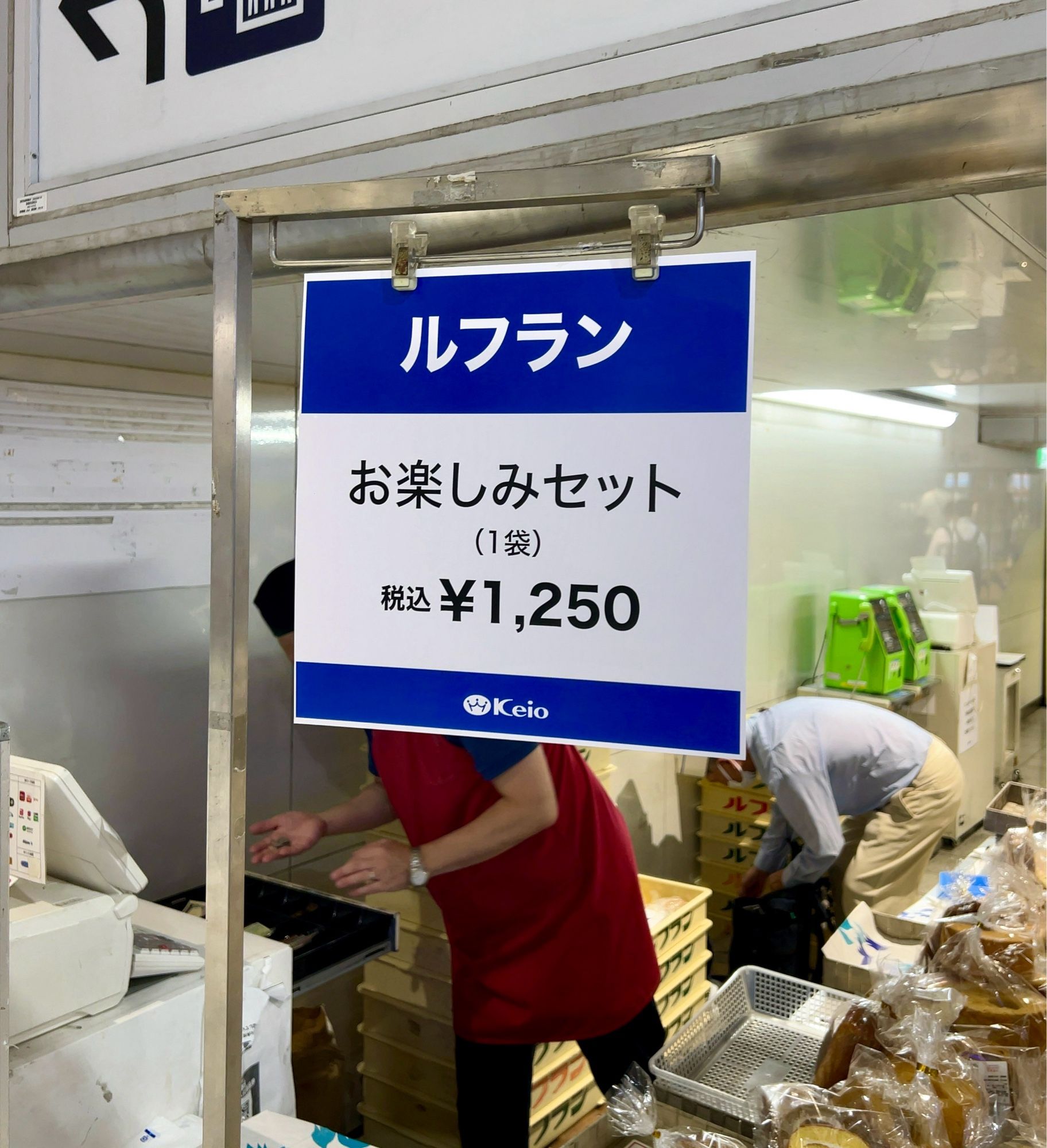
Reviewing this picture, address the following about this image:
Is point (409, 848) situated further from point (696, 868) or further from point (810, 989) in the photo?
point (696, 868)

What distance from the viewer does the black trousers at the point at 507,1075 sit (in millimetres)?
2500

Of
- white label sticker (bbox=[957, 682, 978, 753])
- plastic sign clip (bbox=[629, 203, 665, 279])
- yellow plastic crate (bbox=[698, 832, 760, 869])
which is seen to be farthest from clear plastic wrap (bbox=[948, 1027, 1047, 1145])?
white label sticker (bbox=[957, 682, 978, 753])

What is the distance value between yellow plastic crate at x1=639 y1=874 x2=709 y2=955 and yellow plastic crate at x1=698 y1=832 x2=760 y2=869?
1168 millimetres

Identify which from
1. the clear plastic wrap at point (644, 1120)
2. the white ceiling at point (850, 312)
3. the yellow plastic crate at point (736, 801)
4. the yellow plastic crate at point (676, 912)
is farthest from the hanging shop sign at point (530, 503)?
the yellow plastic crate at point (736, 801)

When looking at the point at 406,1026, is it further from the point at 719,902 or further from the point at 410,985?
the point at 719,902

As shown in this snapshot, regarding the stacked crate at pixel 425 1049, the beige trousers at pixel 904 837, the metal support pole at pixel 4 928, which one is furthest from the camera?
the beige trousers at pixel 904 837

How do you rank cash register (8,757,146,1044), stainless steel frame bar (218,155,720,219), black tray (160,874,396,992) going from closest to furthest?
1. stainless steel frame bar (218,155,720,219)
2. cash register (8,757,146,1044)
3. black tray (160,874,396,992)

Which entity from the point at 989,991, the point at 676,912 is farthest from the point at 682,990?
the point at 989,991

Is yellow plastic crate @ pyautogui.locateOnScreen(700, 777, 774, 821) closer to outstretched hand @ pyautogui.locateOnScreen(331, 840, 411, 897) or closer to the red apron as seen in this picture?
the red apron

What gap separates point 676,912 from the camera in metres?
3.34

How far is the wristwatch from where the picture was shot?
1.98 meters

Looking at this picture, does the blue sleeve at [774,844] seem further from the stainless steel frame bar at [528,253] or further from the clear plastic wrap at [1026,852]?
the stainless steel frame bar at [528,253]

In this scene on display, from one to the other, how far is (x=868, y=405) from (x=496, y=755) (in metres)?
3.93

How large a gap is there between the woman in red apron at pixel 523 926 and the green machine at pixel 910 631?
311cm
